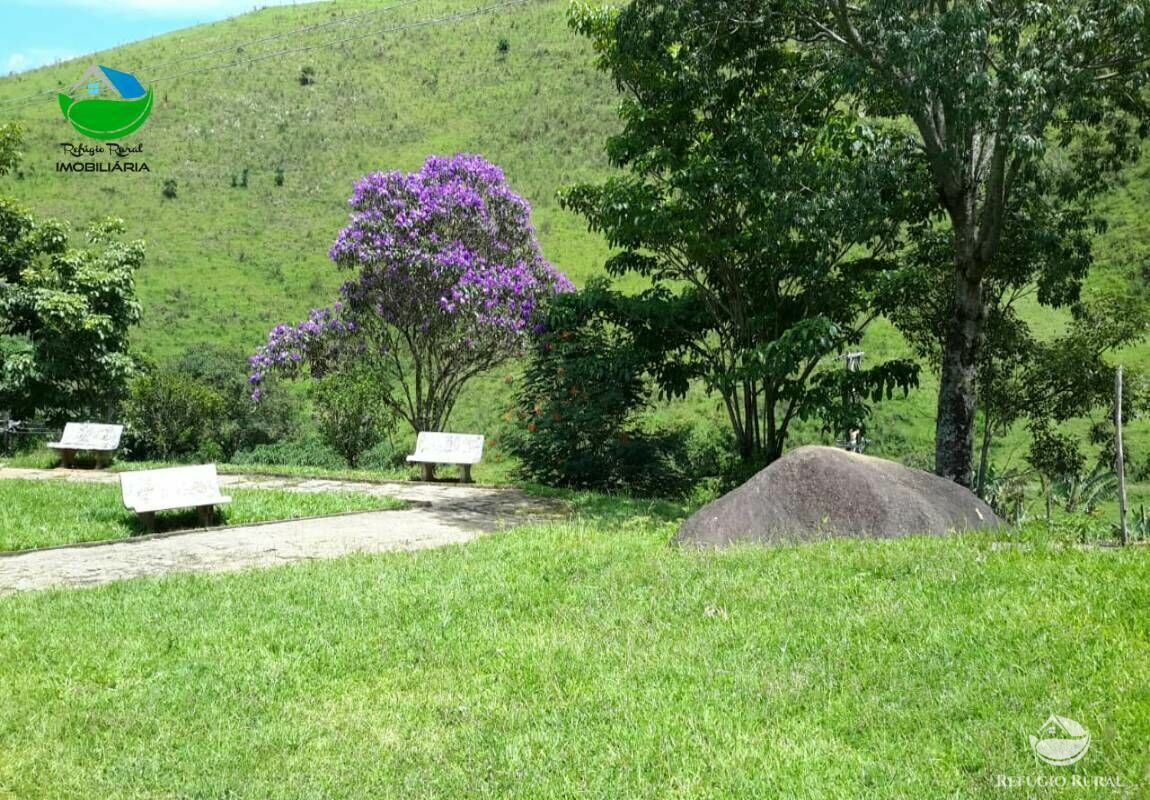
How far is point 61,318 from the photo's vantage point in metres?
15.5

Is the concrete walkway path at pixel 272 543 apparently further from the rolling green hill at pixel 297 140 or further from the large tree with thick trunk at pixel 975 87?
the rolling green hill at pixel 297 140

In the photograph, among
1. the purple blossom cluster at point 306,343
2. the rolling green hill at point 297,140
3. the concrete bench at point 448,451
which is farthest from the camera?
the rolling green hill at point 297,140

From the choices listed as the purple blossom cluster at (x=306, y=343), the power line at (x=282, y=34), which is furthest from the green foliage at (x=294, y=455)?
the power line at (x=282, y=34)

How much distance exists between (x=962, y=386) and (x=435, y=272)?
25.7ft

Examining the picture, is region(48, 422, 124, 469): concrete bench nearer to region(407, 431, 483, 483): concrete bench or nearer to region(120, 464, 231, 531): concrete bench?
region(407, 431, 483, 483): concrete bench

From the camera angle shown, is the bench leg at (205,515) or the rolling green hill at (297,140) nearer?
the bench leg at (205,515)

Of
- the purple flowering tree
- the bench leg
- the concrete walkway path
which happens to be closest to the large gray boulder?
the concrete walkway path

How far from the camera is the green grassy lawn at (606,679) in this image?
132 inches

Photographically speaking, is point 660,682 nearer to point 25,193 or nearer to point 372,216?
point 372,216

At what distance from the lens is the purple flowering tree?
14.3 meters

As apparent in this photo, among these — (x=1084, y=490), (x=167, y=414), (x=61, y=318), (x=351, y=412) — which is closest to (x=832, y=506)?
(x=1084, y=490)

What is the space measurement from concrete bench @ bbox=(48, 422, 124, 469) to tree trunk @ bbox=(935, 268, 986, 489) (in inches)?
439

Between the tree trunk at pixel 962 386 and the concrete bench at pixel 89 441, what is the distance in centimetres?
1115

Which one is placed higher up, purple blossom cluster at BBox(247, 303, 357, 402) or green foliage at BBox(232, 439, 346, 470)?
purple blossom cluster at BBox(247, 303, 357, 402)
